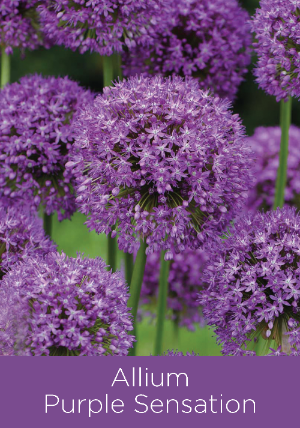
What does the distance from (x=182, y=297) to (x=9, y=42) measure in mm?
1839

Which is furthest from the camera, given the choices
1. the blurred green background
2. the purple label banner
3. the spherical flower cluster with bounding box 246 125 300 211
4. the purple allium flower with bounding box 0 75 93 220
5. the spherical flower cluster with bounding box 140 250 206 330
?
the blurred green background

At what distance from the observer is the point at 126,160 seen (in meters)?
2.43

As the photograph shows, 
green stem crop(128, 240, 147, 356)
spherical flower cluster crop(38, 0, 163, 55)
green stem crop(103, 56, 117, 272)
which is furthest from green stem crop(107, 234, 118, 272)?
spherical flower cluster crop(38, 0, 163, 55)

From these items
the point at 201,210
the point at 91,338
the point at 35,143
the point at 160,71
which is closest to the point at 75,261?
the point at 91,338

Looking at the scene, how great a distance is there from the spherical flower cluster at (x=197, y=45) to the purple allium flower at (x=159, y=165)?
0.78 m

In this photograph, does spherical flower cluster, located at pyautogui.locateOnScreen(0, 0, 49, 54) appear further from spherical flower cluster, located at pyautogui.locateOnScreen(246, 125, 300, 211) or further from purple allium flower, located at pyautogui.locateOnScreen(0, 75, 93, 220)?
spherical flower cluster, located at pyautogui.locateOnScreen(246, 125, 300, 211)

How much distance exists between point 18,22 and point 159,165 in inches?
58.1

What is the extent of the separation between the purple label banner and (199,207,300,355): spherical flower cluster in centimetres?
32

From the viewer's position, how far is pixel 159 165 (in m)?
2.34

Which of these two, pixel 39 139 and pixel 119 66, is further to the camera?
pixel 119 66

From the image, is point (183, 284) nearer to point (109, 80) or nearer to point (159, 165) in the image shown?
point (109, 80)

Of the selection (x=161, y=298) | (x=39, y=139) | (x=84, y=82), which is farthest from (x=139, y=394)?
(x=84, y=82)

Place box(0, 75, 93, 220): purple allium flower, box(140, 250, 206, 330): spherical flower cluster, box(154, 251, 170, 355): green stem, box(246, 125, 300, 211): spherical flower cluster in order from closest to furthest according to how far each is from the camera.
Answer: box(0, 75, 93, 220): purple allium flower, box(154, 251, 170, 355): green stem, box(140, 250, 206, 330): spherical flower cluster, box(246, 125, 300, 211): spherical flower cluster

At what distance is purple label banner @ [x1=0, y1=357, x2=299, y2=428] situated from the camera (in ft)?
6.75
